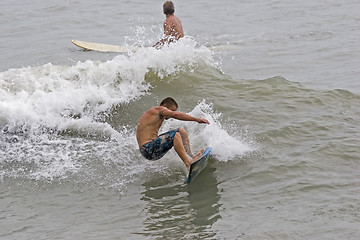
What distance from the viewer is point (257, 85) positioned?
10.3 meters

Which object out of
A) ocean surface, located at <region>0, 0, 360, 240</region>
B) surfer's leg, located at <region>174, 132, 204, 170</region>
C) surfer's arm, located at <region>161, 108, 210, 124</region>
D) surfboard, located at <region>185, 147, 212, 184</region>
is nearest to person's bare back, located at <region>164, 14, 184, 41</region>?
ocean surface, located at <region>0, 0, 360, 240</region>

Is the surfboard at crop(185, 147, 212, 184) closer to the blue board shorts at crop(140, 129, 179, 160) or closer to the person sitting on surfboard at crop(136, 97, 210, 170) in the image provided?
the person sitting on surfboard at crop(136, 97, 210, 170)

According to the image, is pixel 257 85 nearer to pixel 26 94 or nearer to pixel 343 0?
pixel 26 94

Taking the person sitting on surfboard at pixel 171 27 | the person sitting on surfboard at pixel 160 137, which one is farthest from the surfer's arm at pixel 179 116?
the person sitting on surfboard at pixel 171 27

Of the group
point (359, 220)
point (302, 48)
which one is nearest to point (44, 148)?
point (359, 220)

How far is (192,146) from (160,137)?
885mm

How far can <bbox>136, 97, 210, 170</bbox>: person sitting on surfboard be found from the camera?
6.91 metres

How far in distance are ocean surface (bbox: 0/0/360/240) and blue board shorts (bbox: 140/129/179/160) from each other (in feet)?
0.96

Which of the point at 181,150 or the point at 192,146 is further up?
the point at 181,150

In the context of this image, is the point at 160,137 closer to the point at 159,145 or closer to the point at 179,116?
the point at 159,145

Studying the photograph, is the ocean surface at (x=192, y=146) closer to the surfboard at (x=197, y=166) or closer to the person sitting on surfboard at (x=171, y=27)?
the surfboard at (x=197, y=166)

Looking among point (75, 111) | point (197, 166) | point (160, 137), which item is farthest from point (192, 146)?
point (75, 111)

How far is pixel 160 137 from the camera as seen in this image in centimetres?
705

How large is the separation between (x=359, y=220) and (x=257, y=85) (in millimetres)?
5208
